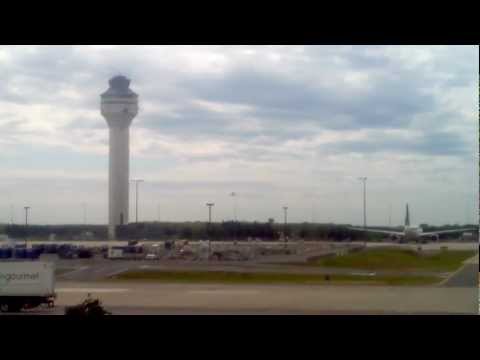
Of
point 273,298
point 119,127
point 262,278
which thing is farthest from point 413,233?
point 119,127

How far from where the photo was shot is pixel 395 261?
46375 mm

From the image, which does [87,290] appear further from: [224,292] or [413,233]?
[413,233]

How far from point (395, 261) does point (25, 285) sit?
1256 inches

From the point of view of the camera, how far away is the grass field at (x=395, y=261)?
140ft

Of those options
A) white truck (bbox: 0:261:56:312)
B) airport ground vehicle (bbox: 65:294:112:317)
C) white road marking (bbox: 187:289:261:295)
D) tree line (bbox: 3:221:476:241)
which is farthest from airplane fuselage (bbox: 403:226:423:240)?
airport ground vehicle (bbox: 65:294:112:317)

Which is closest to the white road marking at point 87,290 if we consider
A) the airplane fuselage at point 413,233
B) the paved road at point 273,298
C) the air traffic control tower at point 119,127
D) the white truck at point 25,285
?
the paved road at point 273,298

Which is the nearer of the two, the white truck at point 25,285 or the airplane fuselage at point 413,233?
the white truck at point 25,285

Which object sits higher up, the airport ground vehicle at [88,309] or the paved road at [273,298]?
the airport ground vehicle at [88,309]

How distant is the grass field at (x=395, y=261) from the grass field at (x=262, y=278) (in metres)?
6.80

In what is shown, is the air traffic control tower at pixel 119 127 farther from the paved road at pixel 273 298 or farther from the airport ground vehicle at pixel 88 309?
the airport ground vehicle at pixel 88 309

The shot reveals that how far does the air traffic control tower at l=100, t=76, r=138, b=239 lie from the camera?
454 ft

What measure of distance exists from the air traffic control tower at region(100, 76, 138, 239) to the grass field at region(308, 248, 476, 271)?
96.6 meters
